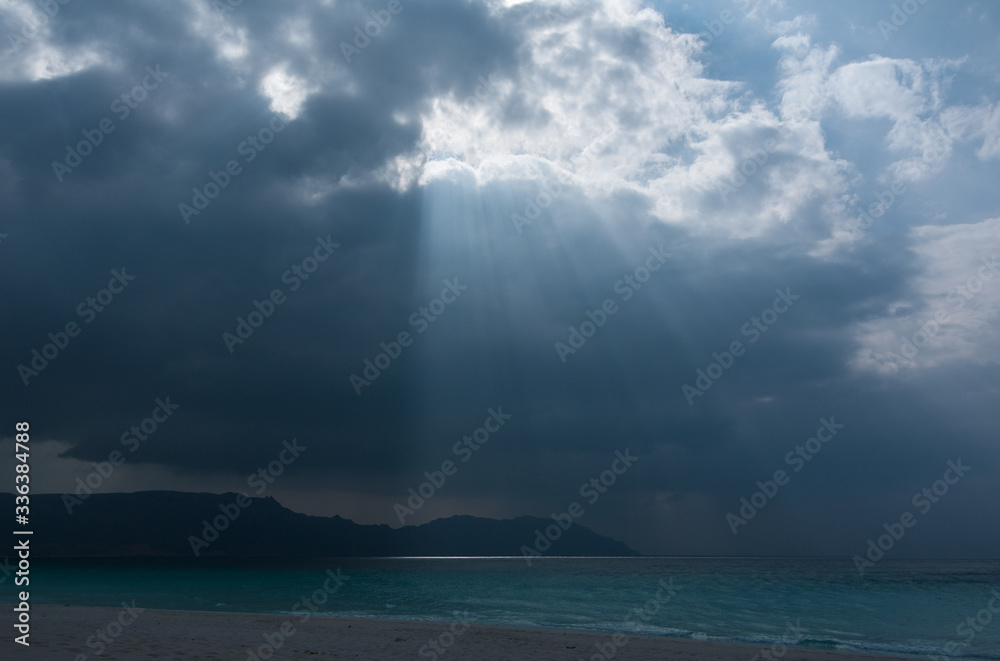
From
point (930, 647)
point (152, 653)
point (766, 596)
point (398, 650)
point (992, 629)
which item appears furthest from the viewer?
point (766, 596)

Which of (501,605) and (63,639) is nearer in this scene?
(63,639)

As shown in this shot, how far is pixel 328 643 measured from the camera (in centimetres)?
2016

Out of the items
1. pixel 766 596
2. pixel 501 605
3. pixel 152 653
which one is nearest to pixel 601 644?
pixel 152 653

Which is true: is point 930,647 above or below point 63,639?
below

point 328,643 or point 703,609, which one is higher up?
point 328,643

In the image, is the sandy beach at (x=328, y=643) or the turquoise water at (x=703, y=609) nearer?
the sandy beach at (x=328, y=643)

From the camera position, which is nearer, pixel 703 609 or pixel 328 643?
pixel 328 643

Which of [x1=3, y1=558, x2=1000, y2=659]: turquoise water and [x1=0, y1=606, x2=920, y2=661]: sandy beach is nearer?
[x1=0, y1=606, x2=920, y2=661]: sandy beach

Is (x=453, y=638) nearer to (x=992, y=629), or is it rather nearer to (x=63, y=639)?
(x=63, y=639)

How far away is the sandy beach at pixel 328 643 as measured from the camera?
16297 mm

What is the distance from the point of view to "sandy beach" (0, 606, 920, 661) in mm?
16297

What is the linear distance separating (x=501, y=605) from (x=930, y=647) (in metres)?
27.9

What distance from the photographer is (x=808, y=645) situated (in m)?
26.3

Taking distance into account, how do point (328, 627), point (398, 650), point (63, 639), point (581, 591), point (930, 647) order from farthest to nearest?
1. point (581, 591)
2. point (930, 647)
3. point (328, 627)
4. point (398, 650)
5. point (63, 639)
